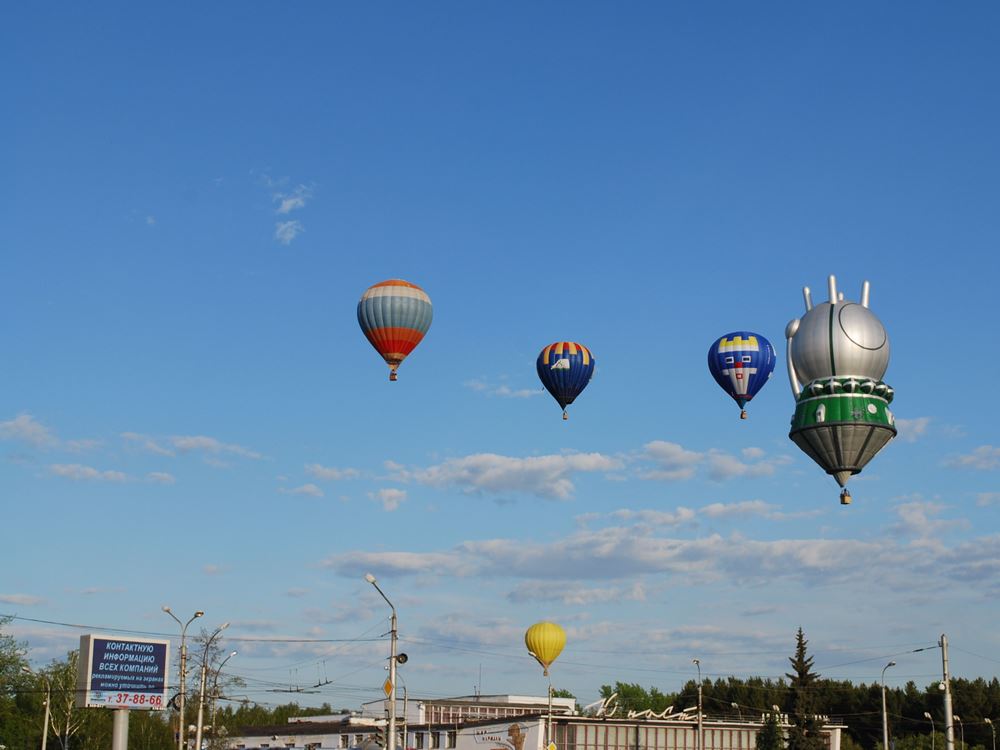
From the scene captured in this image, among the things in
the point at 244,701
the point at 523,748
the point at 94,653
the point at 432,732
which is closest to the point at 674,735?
the point at 523,748

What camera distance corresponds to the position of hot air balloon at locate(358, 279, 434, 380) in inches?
2276

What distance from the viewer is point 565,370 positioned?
62156 mm

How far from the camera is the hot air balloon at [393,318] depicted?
5781 centimetres

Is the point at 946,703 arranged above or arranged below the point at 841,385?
below

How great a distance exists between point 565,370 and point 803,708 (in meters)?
43.1

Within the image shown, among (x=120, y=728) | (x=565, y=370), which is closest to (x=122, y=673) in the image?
(x=120, y=728)

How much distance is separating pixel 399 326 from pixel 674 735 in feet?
148

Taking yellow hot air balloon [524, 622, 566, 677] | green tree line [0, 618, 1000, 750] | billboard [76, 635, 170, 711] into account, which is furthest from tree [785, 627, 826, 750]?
billboard [76, 635, 170, 711]

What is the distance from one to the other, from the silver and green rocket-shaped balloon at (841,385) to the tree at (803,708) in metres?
56.1

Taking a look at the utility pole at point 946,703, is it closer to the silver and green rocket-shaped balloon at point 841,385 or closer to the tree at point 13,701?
the silver and green rocket-shaped balloon at point 841,385

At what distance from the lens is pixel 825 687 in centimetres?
12594

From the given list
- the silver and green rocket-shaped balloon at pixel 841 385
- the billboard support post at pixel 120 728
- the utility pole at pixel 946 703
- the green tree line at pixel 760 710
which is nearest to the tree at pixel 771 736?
the green tree line at pixel 760 710

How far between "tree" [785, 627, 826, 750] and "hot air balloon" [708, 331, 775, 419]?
138ft

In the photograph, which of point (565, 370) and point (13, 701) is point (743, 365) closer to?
point (565, 370)
